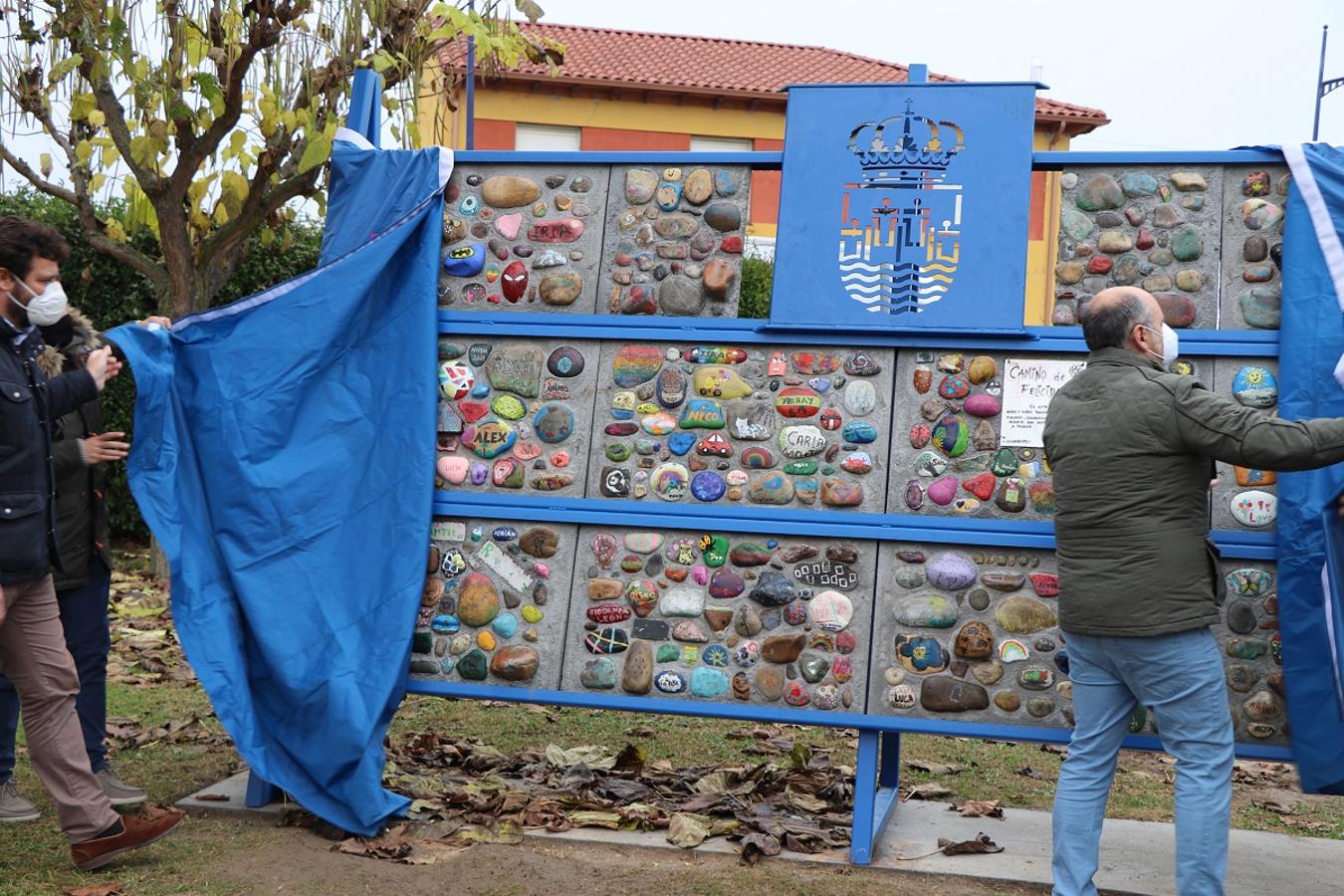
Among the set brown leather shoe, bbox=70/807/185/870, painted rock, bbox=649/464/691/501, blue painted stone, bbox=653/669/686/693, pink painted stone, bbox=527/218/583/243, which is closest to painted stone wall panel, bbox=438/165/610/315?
pink painted stone, bbox=527/218/583/243

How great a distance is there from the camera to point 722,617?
185 inches

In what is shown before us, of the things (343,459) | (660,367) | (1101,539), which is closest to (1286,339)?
(1101,539)

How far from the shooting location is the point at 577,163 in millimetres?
4992

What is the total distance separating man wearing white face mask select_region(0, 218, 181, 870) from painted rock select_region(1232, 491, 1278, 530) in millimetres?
3605

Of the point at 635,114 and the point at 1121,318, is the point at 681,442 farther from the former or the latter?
the point at 635,114

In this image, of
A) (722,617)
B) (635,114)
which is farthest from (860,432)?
(635,114)

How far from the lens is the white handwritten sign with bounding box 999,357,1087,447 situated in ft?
14.7

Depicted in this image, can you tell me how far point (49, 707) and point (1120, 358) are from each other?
3329 millimetres

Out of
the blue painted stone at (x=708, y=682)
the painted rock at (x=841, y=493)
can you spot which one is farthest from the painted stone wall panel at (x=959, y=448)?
the blue painted stone at (x=708, y=682)

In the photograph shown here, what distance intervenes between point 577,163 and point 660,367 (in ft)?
2.71

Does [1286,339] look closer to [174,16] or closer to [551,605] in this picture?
[551,605]

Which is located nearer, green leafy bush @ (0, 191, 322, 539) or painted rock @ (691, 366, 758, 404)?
painted rock @ (691, 366, 758, 404)

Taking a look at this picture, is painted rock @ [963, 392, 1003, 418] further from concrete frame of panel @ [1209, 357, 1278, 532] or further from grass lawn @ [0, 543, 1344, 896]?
grass lawn @ [0, 543, 1344, 896]

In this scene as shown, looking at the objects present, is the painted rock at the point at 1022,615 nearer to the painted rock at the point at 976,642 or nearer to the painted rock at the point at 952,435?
the painted rock at the point at 976,642
